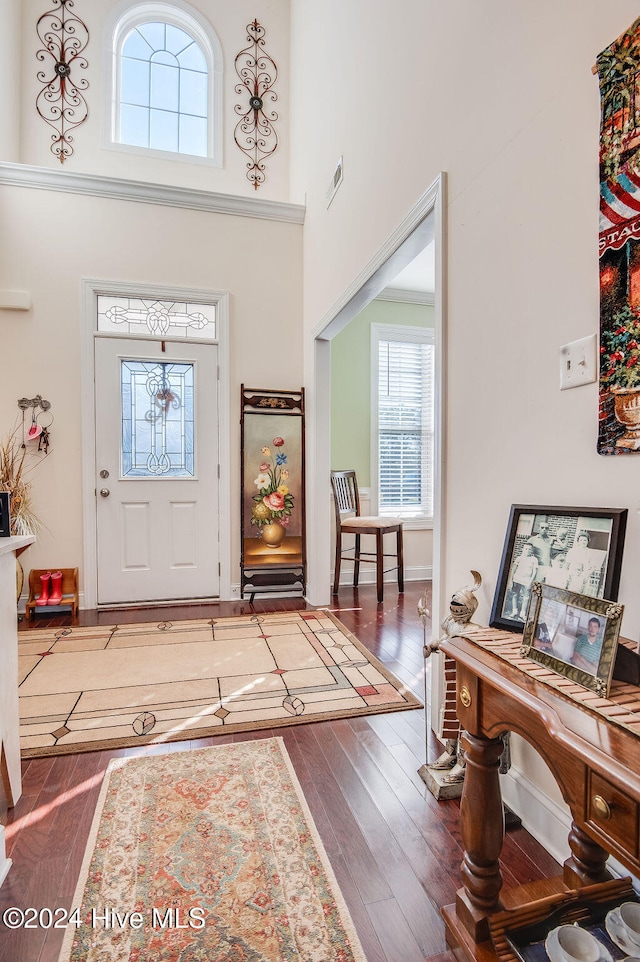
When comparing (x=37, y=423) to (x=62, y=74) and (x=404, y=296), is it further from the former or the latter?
(x=404, y=296)

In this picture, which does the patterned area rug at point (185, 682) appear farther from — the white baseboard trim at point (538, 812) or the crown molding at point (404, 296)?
the crown molding at point (404, 296)

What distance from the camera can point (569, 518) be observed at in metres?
1.23

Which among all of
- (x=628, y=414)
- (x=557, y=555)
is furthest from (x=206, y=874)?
(x=628, y=414)

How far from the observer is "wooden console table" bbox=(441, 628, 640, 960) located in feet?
2.19

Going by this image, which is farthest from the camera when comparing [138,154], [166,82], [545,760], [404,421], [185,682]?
[404,421]

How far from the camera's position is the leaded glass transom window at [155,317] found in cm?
395

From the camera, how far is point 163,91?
4359 millimetres

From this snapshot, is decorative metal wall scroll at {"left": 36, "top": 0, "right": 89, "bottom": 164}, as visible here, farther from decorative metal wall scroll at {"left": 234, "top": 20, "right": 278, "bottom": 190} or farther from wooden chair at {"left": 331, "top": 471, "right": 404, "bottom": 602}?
wooden chair at {"left": 331, "top": 471, "right": 404, "bottom": 602}

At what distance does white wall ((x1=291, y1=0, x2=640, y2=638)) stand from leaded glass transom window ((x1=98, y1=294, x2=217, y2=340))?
2120 mm

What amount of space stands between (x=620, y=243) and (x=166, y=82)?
4.93 metres

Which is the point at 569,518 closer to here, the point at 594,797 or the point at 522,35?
the point at 594,797

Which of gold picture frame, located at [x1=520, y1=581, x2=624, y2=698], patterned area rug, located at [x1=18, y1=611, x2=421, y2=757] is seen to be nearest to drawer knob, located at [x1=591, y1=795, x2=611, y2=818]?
gold picture frame, located at [x1=520, y1=581, x2=624, y2=698]

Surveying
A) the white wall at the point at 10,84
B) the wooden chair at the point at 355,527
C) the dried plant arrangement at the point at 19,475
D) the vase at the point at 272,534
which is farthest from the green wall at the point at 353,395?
the white wall at the point at 10,84

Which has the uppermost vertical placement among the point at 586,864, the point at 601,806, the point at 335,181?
the point at 335,181
